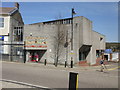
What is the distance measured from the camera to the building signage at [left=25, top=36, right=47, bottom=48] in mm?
21359

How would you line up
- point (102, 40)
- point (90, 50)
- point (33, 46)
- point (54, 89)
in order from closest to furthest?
1. point (54, 89)
2. point (33, 46)
3. point (90, 50)
4. point (102, 40)

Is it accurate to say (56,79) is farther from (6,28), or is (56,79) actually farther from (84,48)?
(6,28)

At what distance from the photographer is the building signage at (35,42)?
70.1 ft

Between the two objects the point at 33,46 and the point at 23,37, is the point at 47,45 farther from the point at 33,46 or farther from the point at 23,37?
the point at 23,37

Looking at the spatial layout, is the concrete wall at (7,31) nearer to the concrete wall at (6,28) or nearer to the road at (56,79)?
the concrete wall at (6,28)

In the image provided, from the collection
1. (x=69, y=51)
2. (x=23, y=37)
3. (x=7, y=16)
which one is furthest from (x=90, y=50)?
(x=7, y=16)

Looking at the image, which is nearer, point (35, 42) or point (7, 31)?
point (35, 42)

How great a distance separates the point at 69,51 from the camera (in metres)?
20.2

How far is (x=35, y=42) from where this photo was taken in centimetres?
2152

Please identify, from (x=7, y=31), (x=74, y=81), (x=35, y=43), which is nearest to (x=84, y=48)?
(x=35, y=43)

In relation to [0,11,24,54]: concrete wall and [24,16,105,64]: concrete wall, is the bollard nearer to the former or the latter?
[24,16,105,64]: concrete wall

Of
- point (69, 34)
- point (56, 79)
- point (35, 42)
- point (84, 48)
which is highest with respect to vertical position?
point (69, 34)

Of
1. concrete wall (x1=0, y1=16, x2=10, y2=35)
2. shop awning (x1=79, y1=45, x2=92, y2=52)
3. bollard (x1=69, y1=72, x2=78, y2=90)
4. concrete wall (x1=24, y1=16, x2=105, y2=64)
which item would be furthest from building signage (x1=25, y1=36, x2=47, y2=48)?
bollard (x1=69, y1=72, x2=78, y2=90)

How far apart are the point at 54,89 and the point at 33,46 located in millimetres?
15460
